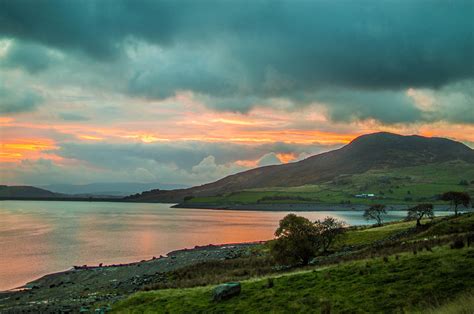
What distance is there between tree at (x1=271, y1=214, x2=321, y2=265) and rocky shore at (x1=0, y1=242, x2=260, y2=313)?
15.6m

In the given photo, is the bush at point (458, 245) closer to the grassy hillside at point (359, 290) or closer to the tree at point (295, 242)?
the grassy hillside at point (359, 290)

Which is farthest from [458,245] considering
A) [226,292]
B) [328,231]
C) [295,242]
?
[328,231]

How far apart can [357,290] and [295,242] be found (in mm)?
20946

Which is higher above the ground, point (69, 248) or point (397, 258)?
point (397, 258)

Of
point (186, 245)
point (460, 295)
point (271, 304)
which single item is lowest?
point (186, 245)

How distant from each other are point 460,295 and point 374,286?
536 cm

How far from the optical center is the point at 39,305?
40.8 m

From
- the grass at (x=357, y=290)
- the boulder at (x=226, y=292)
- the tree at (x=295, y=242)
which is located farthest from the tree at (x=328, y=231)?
the boulder at (x=226, y=292)

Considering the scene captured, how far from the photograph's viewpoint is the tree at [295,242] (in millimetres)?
46000

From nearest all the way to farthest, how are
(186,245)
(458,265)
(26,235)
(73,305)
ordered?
1. (458,265)
2. (73,305)
3. (186,245)
4. (26,235)

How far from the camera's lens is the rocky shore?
127ft

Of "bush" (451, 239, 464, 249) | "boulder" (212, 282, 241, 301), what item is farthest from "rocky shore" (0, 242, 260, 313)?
"bush" (451, 239, 464, 249)

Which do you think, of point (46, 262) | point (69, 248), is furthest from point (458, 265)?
point (69, 248)

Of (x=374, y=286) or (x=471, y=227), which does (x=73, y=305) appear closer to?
(x=374, y=286)
